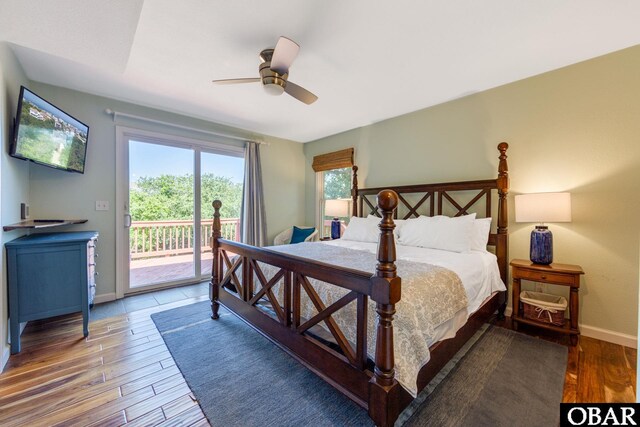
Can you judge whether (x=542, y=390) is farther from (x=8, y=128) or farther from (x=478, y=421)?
(x=8, y=128)

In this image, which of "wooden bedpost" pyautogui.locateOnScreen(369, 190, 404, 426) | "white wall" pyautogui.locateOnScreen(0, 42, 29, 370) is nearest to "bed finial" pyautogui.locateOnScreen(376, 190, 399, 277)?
"wooden bedpost" pyautogui.locateOnScreen(369, 190, 404, 426)

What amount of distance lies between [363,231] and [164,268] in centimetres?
327

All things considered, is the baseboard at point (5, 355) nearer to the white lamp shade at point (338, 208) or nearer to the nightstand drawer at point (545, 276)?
the white lamp shade at point (338, 208)

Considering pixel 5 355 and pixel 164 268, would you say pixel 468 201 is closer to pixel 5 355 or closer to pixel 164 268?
pixel 5 355

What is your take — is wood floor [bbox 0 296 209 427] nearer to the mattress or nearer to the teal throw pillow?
the mattress

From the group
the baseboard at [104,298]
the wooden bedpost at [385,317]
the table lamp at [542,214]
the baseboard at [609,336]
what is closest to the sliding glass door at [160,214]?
the baseboard at [104,298]

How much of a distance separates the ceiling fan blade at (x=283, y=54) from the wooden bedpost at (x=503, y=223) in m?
2.29

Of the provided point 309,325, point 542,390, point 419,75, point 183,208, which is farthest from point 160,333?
point 419,75

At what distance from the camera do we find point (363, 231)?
3381 mm

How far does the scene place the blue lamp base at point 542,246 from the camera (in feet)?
7.69

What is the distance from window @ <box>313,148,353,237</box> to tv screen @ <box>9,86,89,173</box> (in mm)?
3255

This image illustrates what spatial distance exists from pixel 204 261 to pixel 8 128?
2569 mm

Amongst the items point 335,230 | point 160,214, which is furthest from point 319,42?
point 160,214

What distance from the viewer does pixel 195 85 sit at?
2.84 metres
